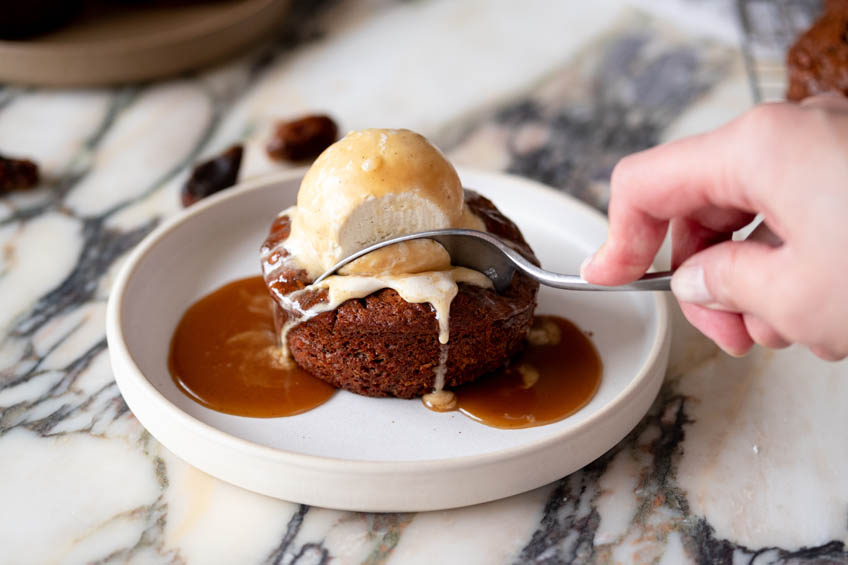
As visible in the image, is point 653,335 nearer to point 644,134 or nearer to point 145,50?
point 644,134

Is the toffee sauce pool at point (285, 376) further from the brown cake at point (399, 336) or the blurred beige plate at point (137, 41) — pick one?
the blurred beige plate at point (137, 41)

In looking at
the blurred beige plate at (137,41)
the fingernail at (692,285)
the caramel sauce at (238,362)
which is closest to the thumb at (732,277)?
the fingernail at (692,285)

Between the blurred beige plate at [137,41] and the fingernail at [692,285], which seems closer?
the fingernail at [692,285]

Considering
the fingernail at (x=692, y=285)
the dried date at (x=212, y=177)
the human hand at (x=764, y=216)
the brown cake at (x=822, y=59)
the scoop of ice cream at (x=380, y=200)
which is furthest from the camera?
the brown cake at (x=822, y=59)

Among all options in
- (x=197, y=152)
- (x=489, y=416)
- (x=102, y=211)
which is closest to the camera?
(x=489, y=416)

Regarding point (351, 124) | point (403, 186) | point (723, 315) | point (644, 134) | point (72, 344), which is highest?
point (403, 186)

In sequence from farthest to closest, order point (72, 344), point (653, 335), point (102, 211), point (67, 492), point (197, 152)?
point (197, 152)
point (102, 211)
point (72, 344)
point (653, 335)
point (67, 492)

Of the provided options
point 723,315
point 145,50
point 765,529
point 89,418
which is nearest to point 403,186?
point 723,315
